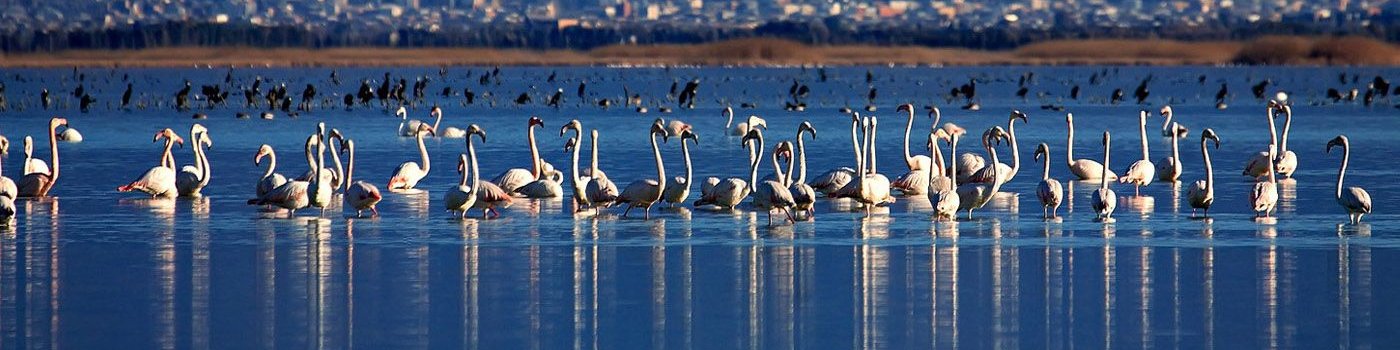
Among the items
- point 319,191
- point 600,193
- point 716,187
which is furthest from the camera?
point 716,187

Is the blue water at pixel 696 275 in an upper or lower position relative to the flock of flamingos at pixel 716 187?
lower

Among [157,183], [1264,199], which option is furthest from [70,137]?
[1264,199]

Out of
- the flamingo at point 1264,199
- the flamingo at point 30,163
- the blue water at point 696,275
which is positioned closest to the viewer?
the blue water at point 696,275

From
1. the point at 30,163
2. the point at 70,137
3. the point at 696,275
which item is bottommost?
the point at 696,275

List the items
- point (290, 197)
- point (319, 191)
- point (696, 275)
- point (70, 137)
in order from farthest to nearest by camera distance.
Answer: point (70, 137) → point (319, 191) → point (290, 197) → point (696, 275)

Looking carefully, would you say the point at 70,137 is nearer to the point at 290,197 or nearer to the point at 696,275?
the point at 290,197

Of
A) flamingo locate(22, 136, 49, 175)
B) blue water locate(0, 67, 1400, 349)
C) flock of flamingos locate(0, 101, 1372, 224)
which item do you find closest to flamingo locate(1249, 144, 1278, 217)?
flock of flamingos locate(0, 101, 1372, 224)

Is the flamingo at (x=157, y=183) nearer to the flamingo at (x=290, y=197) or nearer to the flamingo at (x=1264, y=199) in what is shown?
the flamingo at (x=290, y=197)

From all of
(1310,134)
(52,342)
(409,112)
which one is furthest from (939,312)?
(409,112)

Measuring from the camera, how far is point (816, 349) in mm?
9445

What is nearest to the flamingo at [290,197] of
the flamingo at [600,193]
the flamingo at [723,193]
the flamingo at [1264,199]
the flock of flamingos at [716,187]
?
the flock of flamingos at [716,187]

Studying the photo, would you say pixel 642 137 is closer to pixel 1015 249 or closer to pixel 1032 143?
pixel 1032 143

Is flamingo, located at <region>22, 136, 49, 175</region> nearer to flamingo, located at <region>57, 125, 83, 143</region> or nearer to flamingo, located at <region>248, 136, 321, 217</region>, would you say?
flamingo, located at <region>248, 136, 321, 217</region>

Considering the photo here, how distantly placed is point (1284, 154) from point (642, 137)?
13.2 meters
